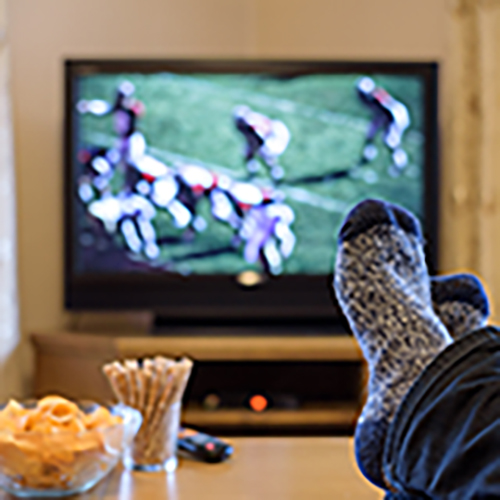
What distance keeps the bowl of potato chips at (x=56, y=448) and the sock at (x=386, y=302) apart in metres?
0.35

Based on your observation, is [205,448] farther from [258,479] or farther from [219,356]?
[219,356]

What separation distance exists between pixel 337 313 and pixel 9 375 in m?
0.99

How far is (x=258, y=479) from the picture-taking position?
2.68 ft

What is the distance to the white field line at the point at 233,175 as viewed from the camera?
2.22 m

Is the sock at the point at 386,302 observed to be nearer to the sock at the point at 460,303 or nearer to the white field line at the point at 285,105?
the sock at the point at 460,303

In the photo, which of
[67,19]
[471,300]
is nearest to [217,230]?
[67,19]

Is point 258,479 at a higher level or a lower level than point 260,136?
lower

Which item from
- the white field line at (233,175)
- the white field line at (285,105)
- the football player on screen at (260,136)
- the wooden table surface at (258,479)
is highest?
the white field line at (285,105)

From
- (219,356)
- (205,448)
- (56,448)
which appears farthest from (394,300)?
(219,356)

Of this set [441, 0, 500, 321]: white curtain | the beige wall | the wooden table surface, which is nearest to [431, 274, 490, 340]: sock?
the wooden table surface

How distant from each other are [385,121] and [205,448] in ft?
5.15

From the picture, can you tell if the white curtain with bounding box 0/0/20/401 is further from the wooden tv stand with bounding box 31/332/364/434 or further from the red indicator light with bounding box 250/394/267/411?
the red indicator light with bounding box 250/394/267/411

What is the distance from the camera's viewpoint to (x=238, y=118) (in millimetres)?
2229

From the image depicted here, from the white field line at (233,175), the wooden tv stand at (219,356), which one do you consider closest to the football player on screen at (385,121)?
the white field line at (233,175)
